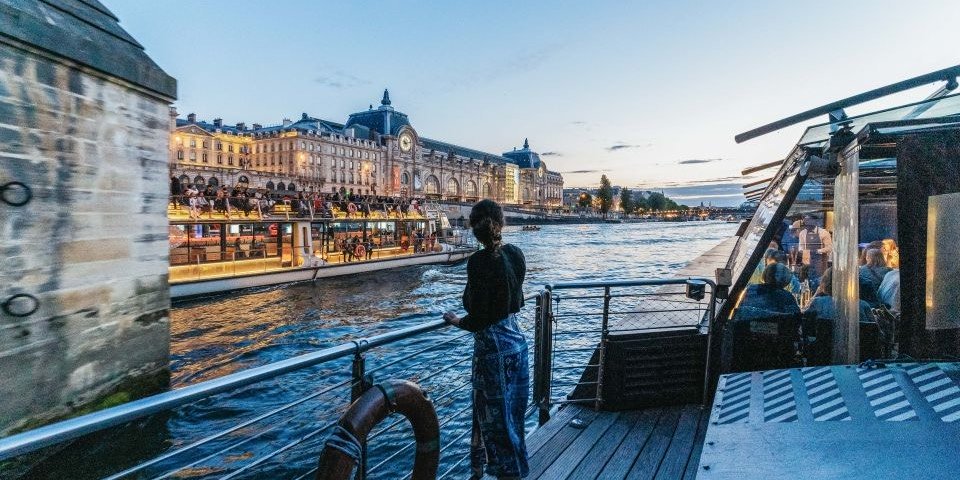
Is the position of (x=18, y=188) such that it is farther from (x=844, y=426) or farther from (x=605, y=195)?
(x=605, y=195)

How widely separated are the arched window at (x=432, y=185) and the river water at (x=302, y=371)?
103 metres

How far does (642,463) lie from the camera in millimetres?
3908

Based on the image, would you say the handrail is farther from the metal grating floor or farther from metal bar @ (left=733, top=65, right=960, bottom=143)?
metal bar @ (left=733, top=65, right=960, bottom=143)

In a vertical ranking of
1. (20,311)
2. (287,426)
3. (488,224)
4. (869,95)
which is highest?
(869,95)

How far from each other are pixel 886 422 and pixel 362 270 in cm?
2781

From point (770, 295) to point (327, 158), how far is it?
352 feet

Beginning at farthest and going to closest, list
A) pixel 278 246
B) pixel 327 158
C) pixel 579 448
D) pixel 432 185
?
1. pixel 432 185
2. pixel 327 158
3. pixel 278 246
4. pixel 579 448

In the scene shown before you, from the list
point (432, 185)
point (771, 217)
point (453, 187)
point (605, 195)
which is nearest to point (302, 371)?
Answer: point (771, 217)

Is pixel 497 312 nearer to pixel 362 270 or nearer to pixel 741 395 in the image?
pixel 741 395

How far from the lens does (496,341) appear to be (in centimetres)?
313

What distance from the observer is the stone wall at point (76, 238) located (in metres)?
5.66

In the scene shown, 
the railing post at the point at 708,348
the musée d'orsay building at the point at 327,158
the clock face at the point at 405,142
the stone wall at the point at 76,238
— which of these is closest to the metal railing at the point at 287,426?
the stone wall at the point at 76,238

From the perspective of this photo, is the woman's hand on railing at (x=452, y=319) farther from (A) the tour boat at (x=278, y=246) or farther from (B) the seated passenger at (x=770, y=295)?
(A) the tour boat at (x=278, y=246)

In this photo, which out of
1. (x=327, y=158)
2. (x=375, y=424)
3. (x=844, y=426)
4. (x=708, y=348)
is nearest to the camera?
(x=375, y=424)
